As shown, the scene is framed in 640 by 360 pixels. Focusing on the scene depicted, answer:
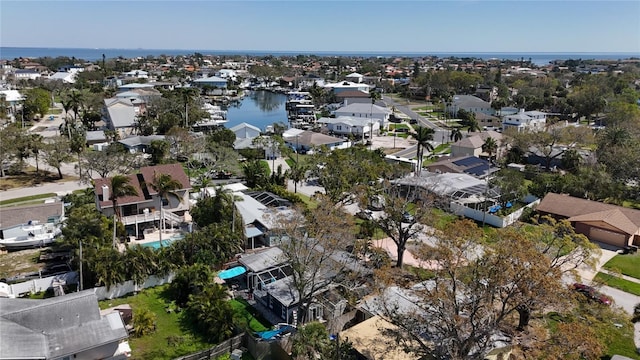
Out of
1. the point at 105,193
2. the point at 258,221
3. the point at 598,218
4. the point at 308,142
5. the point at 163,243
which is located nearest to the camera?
the point at 163,243

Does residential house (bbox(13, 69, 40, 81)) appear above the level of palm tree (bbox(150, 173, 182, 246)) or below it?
above

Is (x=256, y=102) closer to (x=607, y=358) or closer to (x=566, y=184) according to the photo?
(x=566, y=184)

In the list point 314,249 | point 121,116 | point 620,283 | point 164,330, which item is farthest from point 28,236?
point 121,116

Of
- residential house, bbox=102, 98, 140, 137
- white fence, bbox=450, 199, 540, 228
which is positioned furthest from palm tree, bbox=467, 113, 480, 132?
residential house, bbox=102, 98, 140, 137

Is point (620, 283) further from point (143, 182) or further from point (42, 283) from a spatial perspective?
point (42, 283)

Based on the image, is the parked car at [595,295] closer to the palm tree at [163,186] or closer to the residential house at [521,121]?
the palm tree at [163,186]

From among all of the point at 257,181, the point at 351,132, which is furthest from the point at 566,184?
the point at 351,132

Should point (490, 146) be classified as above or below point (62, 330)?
above

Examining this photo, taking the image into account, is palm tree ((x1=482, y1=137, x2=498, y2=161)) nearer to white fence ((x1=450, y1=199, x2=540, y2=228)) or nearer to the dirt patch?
white fence ((x1=450, y1=199, x2=540, y2=228))
